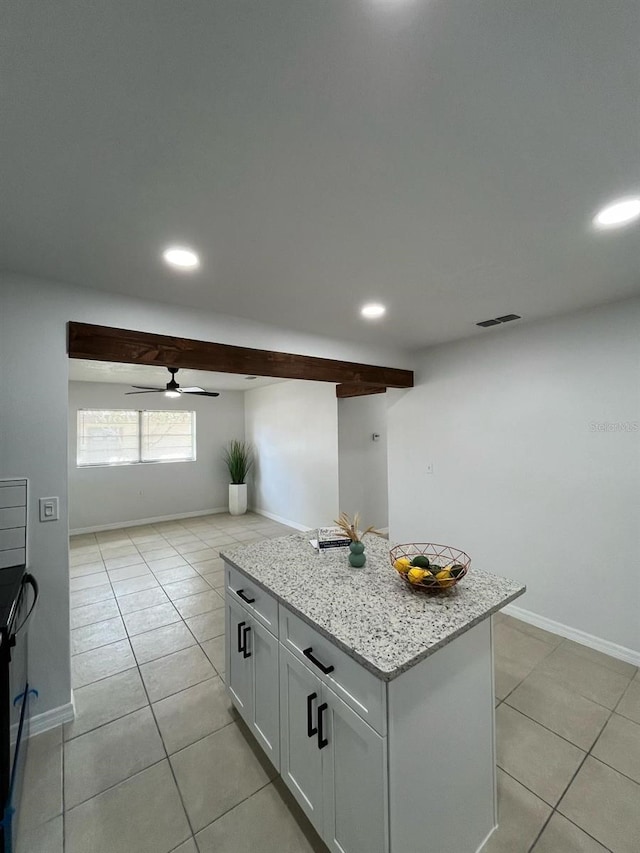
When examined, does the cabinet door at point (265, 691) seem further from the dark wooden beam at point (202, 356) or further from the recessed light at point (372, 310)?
the recessed light at point (372, 310)

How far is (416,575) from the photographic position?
1.42 meters

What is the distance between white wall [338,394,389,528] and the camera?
16.4 ft

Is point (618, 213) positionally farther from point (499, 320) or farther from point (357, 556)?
point (357, 556)

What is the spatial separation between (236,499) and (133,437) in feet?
6.74

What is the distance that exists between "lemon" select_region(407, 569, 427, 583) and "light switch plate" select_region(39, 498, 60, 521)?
188 cm

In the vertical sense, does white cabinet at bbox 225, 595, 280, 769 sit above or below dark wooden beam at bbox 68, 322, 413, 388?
below

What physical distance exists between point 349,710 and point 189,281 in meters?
2.12

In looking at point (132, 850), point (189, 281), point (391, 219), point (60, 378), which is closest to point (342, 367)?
point (189, 281)

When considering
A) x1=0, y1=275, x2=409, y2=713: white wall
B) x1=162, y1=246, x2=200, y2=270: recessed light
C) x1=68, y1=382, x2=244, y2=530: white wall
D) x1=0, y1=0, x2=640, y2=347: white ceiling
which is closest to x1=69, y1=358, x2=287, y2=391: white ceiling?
x1=68, y1=382, x2=244, y2=530: white wall

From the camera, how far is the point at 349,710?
114 cm

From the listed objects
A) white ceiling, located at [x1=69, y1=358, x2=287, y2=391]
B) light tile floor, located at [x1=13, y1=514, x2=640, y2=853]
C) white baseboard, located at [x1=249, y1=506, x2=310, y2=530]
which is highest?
white ceiling, located at [x1=69, y1=358, x2=287, y2=391]

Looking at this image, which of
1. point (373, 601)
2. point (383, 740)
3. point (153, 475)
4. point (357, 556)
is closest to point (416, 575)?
point (373, 601)

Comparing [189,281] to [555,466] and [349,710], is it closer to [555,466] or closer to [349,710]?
[349,710]

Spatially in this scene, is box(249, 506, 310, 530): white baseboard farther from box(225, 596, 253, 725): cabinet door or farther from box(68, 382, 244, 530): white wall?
box(225, 596, 253, 725): cabinet door
